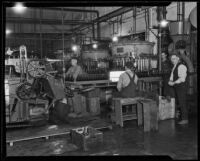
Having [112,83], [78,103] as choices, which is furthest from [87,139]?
[112,83]

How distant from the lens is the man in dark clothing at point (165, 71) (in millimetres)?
7947

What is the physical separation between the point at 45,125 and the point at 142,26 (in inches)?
310

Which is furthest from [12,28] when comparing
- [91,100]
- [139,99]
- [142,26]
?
[139,99]

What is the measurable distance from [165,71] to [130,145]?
433 centimetres

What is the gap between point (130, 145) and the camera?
16.7 ft

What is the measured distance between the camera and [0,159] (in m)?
3.19

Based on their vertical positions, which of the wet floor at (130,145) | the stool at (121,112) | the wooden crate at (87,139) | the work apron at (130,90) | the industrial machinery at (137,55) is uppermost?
the industrial machinery at (137,55)

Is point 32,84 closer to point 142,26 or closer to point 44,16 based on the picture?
point 142,26

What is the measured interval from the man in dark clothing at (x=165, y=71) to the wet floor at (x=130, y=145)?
72.8 inches

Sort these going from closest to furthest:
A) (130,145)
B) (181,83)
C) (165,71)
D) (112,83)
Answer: (130,145) < (181,83) < (112,83) < (165,71)

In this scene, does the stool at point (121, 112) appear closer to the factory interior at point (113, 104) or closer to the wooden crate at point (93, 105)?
the factory interior at point (113, 104)

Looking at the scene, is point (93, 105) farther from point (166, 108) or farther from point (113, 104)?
point (166, 108)

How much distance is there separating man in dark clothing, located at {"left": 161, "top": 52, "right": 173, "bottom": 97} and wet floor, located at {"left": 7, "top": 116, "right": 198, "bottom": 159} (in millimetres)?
1850


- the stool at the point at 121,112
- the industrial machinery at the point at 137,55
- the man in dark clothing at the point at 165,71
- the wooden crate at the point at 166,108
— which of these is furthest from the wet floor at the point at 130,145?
the industrial machinery at the point at 137,55
